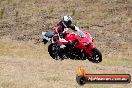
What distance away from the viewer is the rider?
22.1m

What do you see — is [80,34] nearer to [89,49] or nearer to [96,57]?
[89,49]

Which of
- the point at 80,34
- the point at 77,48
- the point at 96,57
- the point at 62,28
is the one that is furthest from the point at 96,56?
the point at 62,28

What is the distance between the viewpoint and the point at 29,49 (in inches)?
1609

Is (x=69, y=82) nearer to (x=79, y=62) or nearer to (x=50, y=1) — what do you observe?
(x=79, y=62)

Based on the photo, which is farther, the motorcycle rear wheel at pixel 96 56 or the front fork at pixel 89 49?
the front fork at pixel 89 49

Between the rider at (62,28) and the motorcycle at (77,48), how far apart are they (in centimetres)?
21

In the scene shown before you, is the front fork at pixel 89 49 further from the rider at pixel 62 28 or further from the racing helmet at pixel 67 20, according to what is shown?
the racing helmet at pixel 67 20

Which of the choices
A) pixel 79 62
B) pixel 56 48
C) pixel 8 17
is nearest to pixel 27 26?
pixel 8 17

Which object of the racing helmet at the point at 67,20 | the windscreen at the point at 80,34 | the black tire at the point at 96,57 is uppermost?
the racing helmet at the point at 67,20

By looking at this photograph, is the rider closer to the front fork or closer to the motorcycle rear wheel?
the front fork

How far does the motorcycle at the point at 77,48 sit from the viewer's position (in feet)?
74.8

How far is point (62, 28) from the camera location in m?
22.7

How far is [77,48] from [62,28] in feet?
4.30

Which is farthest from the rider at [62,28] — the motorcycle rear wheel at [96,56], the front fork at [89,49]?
the motorcycle rear wheel at [96,56]
